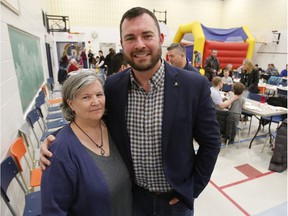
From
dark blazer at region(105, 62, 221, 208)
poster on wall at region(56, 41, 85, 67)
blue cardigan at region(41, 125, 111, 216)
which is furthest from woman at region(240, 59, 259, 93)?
poster on wall at region(56, 41, 85, 67)

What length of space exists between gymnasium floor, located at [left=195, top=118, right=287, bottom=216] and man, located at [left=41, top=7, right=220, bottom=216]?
1427 mm

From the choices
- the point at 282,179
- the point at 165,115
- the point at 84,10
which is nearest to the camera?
the point at 165,115

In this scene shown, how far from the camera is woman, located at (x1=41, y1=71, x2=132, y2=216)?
983mm

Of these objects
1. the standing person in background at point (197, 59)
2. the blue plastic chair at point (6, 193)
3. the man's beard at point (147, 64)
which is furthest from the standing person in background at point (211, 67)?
the blue plastic chair at point (6, 193)

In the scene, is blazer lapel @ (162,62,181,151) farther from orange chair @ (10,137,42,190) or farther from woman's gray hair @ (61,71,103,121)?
orange chair @ (10,137,42,190)

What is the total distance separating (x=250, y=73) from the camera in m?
5.63

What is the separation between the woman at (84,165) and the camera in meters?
0.98

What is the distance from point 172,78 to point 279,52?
42.8 ft

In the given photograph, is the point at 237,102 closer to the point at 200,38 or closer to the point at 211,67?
the point at 211,67

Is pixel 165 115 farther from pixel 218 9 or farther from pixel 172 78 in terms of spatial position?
pixel 218 9

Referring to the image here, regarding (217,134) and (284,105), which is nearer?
(217,134)

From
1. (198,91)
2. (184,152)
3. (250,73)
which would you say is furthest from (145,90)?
(250,73)

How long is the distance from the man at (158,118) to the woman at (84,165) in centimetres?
10

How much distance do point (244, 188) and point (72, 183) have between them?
103 inches
